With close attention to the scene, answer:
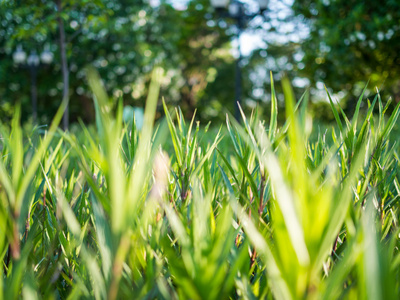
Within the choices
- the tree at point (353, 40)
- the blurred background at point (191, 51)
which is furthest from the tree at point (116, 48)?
the tree at point (353, 40)

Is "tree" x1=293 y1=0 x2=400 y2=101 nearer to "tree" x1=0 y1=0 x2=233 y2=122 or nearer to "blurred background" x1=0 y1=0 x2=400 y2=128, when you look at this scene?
"blurred background" x1=0 y1=0 x2=400 y2=128

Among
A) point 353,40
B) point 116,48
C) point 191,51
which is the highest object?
point 353,40

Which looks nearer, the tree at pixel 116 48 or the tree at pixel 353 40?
the tree at pixel 353 40

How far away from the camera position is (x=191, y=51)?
23.9 metres

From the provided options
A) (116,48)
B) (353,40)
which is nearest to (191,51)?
(116,48)

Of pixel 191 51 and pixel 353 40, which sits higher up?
pixel 353 40

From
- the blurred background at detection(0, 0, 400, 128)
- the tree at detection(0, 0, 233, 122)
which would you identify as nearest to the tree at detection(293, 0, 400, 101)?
the blurred background at detection(0, 0, 400, 128)

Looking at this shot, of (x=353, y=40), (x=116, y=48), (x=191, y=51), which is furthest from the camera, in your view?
(x=191, y=51)

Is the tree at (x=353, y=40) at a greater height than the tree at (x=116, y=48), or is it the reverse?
the tree at (x=353, y=40)

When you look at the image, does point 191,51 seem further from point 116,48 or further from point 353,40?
point 353,40

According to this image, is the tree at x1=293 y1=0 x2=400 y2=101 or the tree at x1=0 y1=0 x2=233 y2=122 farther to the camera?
the tree at x1=0 y1=0 x2=233 y2=122

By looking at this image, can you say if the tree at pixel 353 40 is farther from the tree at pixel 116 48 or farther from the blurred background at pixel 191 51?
the tree at pixel 116 48

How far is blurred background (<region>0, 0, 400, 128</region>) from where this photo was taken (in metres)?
6.84

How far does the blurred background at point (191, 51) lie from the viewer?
22.4 ft
